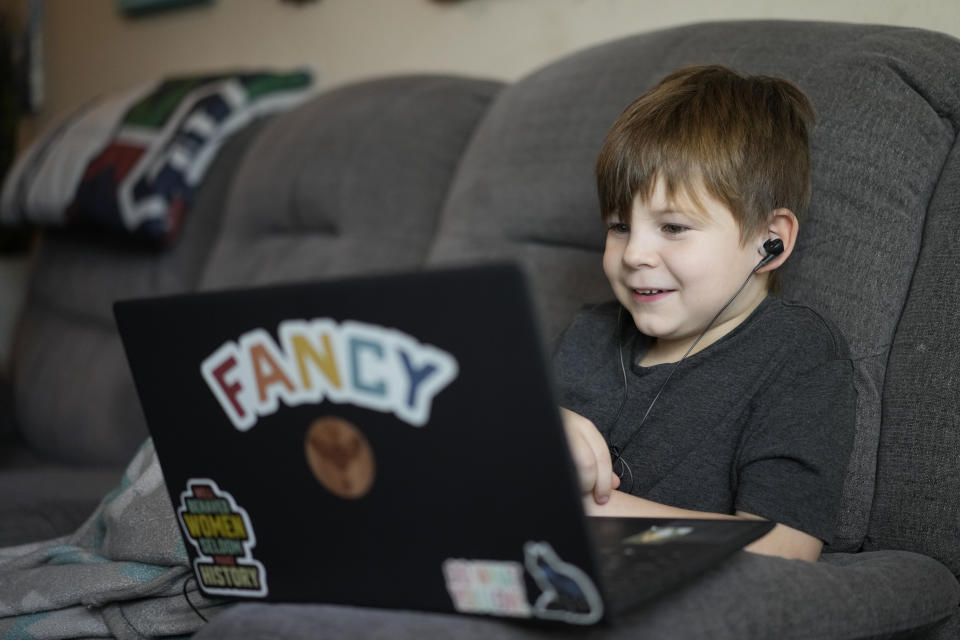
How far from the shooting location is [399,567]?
680 mm

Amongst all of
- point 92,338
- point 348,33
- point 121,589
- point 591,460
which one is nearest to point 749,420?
point 591,460

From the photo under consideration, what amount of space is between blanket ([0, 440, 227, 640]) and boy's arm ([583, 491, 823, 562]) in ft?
1.15

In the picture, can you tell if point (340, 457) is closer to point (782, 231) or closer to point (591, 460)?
point (591, 460)

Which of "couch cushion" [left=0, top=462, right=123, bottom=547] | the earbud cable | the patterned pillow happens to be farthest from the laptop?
the patterned pillow

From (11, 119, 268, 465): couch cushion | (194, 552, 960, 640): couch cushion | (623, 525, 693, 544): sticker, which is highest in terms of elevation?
(623, 525, 693, 544): sticker

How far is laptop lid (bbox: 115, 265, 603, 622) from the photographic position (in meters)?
0.59

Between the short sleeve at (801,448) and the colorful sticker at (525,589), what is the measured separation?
1.09 ft

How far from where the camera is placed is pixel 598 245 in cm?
133

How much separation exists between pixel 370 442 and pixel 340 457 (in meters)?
0.03

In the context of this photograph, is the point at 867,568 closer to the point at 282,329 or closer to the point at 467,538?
the point at 467,538

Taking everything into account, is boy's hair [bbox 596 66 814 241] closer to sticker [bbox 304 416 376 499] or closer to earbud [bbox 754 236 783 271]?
earbud [bbox 754 236 783 271]

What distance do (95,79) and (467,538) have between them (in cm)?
313

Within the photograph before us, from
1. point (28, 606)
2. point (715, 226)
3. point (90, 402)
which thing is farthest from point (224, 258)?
point (715, 226)

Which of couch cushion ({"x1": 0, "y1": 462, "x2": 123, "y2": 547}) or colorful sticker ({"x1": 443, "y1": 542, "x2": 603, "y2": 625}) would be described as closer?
colorful sticker ({"x1": 443, "y1": 542, "x2": 603, "y2": 625})
